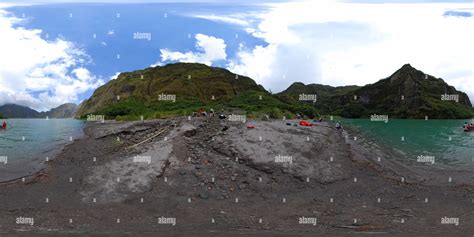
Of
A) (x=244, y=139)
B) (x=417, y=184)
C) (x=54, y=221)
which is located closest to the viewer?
(x=54, y=221)

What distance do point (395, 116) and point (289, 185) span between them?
14203 cm

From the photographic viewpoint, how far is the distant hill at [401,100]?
140 m

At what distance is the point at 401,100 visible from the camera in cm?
15200

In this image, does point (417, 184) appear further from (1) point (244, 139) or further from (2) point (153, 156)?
(2) point (153, 156)

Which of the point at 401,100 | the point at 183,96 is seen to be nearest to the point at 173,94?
the point at 183,96

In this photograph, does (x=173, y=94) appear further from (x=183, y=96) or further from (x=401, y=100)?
(x=401, y=100)

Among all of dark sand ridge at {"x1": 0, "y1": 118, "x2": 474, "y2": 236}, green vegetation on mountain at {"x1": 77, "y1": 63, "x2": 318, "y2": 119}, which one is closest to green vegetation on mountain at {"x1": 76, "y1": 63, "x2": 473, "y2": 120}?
green vegetation on mountain at {"x1": 77, "y1": 63, "x2": 318, "y2": 119}

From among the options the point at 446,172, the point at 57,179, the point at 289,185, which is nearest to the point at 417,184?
the point at 446,172

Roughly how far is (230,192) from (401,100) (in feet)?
510

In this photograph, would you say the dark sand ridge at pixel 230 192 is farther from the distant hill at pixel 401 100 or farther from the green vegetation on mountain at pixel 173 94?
the distant hill at pixel 401 100

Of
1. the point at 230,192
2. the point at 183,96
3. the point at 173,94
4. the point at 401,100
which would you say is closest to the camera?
the point at 230,192

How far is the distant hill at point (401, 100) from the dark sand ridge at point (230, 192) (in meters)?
108

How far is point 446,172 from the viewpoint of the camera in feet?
67.0

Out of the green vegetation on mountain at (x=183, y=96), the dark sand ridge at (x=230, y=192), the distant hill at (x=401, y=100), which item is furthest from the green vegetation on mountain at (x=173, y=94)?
the distant hill at (x=401, y=100)
